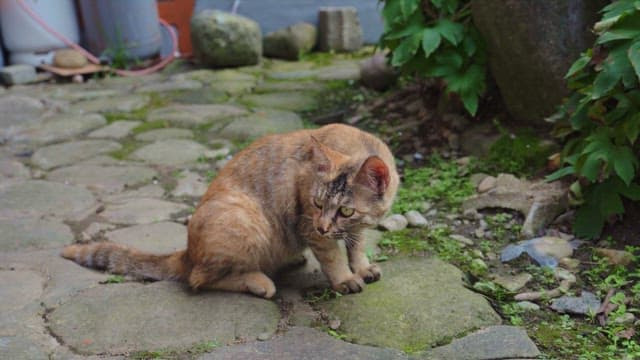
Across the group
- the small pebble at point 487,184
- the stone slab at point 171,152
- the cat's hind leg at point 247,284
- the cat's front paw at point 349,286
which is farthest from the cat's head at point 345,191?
the stone slab at point 171,152

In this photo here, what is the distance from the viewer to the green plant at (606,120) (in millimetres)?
3051

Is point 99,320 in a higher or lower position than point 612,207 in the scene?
lower

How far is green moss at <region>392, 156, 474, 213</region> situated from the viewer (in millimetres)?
3988

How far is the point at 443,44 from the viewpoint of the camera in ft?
14.8

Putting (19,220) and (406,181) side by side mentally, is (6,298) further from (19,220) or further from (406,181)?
(406,181)

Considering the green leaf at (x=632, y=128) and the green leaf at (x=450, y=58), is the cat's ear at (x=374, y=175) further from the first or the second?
the green leaf at (x=450, y=58)

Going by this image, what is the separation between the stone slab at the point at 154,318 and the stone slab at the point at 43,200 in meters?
1.18

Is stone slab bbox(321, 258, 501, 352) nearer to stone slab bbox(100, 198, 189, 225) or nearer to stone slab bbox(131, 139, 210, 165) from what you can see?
stone slab bbox(100, 198, 189, 225)

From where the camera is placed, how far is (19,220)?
392cm

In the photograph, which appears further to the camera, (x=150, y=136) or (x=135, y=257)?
(x=150, y=136)

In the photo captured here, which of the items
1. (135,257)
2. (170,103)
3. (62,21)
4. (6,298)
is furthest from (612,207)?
(62,21)

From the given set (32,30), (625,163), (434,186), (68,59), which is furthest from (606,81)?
(32,30)

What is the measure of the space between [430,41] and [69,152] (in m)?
2.89

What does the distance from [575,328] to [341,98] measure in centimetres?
401
